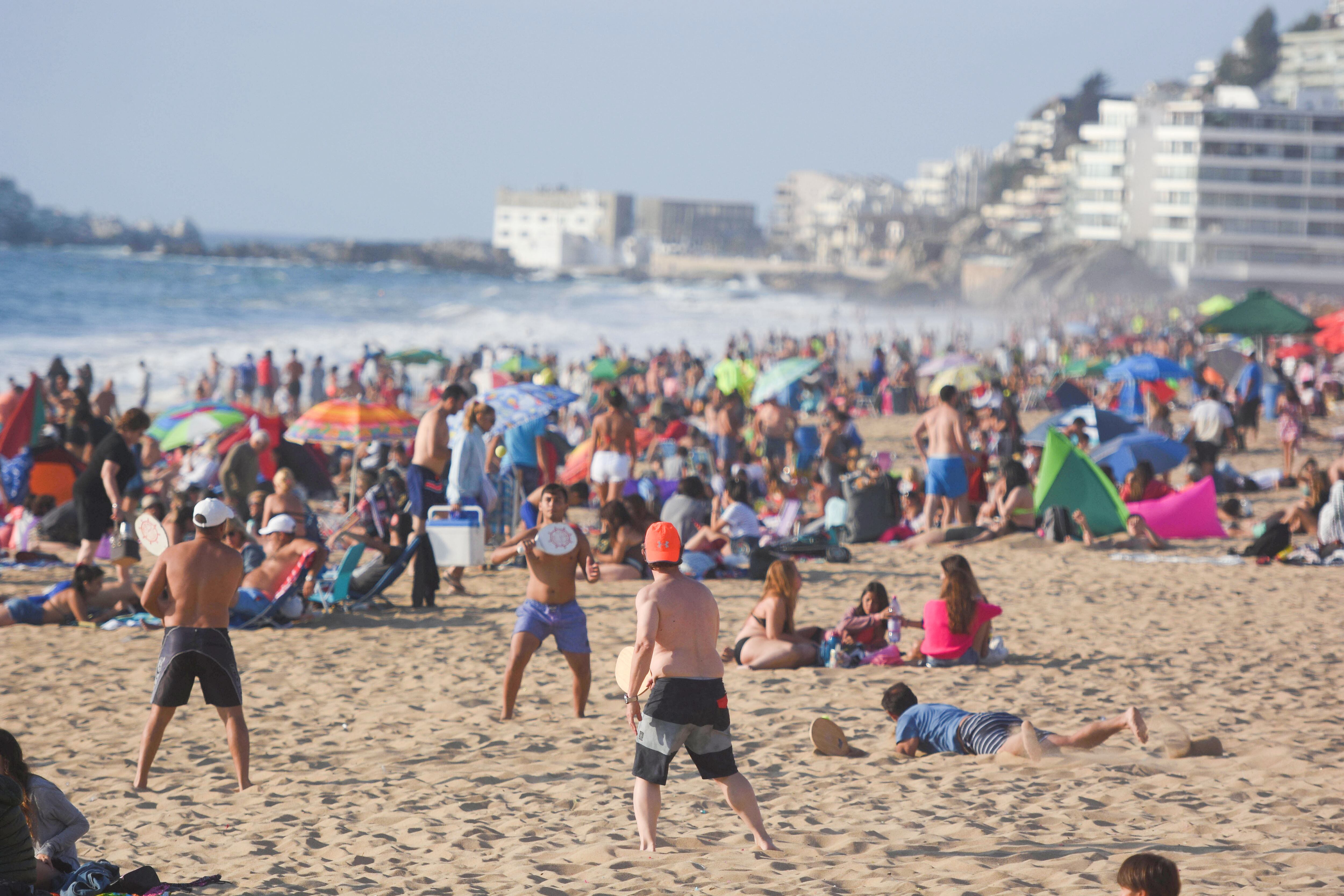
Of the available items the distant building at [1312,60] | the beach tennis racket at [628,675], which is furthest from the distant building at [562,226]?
the beach tennis racket at [628,675]

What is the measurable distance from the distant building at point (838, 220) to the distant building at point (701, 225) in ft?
11.8

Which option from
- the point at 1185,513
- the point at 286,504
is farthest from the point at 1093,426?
the point at 286,504

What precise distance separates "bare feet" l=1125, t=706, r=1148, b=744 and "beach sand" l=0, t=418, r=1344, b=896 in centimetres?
22

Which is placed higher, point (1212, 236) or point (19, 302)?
point (1212, 236)

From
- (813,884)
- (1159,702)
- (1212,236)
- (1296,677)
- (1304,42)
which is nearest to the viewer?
(813,884)

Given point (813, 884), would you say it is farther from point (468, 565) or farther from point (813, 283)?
point (813, 283)

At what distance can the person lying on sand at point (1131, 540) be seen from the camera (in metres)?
10.6

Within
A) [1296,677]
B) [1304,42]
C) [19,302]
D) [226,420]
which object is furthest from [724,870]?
[1304,42]

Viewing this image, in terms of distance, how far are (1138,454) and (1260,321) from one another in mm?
5449

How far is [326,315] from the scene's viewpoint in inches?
2212

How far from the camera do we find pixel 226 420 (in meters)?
11.7

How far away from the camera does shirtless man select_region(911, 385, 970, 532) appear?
34.4 feet

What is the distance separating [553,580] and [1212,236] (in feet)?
243

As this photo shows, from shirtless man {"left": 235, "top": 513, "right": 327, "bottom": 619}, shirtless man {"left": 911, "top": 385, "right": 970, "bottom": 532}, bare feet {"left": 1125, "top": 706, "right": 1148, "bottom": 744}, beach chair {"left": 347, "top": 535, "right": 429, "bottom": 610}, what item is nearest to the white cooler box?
beach chair {"left": 347, "top": 535, "right": 429, "bottom": 610}
